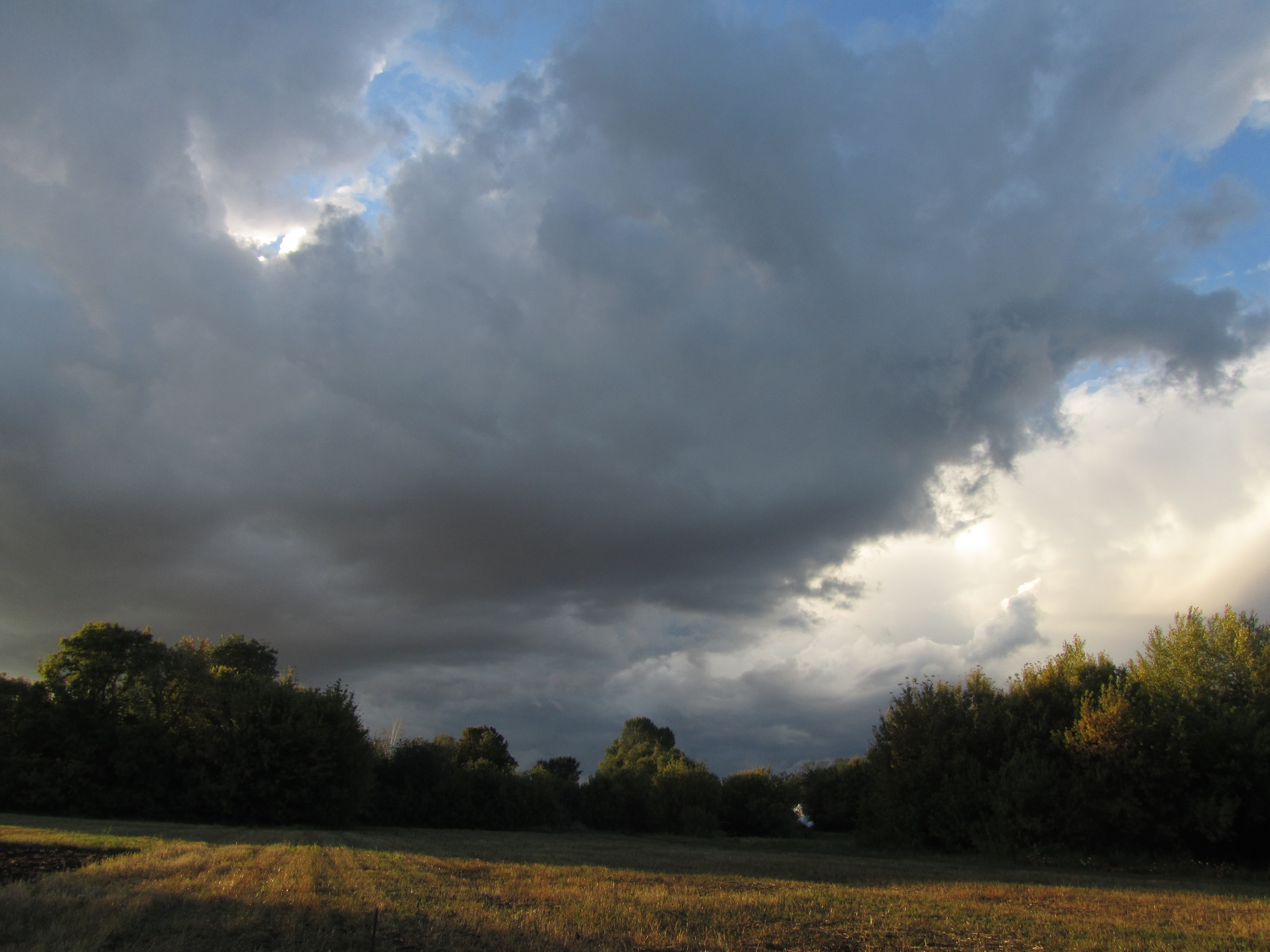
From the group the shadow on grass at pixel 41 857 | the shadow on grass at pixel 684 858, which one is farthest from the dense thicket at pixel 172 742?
the shadow on grass at pixel 41 857

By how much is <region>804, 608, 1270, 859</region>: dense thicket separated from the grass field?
8490mm

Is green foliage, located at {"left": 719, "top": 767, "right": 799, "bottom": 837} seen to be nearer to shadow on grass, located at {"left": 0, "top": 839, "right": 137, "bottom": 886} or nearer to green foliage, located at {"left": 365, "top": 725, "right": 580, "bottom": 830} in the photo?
green foliage, located at {"left": 365, "top": 725, "right": 580, "bottom": 830}

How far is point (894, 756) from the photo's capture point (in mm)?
39656

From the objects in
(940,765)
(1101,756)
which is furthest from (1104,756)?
(940,765)

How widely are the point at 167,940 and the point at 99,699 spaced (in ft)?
148

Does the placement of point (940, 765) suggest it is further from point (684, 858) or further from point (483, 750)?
point (483, 750)

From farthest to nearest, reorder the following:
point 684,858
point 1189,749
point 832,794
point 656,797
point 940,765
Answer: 1. point 832,794
2. point 656,797
3. point 940,765
4. point 1189,749
5. point 684,858

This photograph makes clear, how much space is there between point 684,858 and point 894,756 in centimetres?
1804

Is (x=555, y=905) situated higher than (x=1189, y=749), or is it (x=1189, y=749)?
(x=1189, y=749)

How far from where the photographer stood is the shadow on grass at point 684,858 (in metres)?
19.7

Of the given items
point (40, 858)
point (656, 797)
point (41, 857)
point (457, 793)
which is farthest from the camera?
point (656, 797)

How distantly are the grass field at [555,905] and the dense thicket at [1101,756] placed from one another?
8.49 meters

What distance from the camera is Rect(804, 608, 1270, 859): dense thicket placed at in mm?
29453

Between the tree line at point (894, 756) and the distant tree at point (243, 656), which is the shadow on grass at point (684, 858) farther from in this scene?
the distant tree at point (243, 656)
